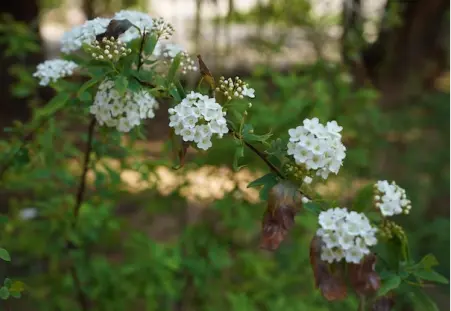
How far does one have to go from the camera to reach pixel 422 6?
3.59 meters

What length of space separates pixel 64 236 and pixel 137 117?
0.84 metres

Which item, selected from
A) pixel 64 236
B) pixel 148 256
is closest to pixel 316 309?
pixel 148 256

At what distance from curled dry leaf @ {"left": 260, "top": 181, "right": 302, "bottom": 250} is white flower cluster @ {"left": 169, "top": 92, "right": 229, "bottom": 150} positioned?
0.52 ft

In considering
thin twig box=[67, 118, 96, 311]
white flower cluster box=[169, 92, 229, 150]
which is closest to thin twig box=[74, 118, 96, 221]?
thin twig box=[67, 118, 96, 311]

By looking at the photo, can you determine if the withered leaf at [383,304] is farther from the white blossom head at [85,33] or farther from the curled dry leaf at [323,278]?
the white blossom head at [85,33]

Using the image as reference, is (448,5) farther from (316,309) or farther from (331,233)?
(331,233)

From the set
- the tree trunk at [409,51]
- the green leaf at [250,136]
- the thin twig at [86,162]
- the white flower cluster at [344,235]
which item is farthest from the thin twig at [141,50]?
the tree trunk at [409,51]

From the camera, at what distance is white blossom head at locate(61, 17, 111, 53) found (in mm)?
1292

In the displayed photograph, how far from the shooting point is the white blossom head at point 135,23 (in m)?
1.27

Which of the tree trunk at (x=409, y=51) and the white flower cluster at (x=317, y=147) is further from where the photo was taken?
the tree trunk at (x=409, y=51)

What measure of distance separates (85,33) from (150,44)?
195mm

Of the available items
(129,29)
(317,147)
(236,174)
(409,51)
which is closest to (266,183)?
(317,147)

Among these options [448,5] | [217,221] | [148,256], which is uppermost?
[448,5]

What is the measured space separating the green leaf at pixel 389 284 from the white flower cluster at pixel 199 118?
17.2 inches
